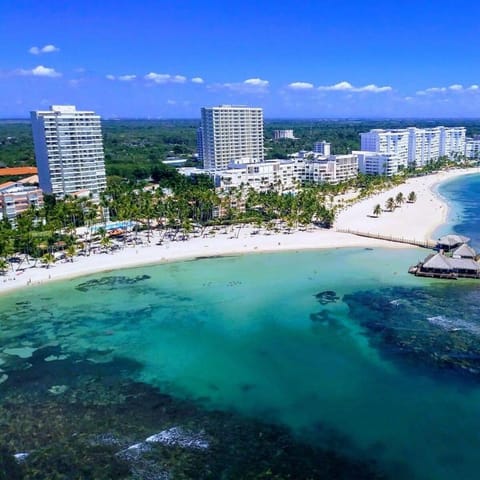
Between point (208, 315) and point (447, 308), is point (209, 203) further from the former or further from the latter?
point (447, 308)

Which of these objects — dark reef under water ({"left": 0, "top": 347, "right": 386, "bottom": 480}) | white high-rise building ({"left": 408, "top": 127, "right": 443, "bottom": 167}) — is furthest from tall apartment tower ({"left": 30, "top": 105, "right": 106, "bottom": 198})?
white high-rise building ({"left": 408, "top": 127, "right": 443, "bottom": 167})

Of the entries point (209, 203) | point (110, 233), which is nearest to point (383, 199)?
Result: point (209, 203)

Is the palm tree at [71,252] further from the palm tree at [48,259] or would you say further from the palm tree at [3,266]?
the palm tree at [3,266]

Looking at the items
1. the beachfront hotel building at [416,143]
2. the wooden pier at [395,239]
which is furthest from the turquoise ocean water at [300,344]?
the beachfront hotel building at [416,143]

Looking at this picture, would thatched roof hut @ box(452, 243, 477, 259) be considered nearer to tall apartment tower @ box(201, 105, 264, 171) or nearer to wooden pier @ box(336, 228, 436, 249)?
wooden pier @ box(336, 228, 436, 249)

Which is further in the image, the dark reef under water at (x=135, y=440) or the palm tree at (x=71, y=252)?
the palm tree at (x=71, y=252)

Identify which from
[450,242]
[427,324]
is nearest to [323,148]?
[450,242]
